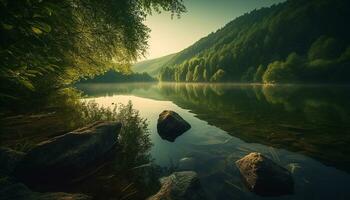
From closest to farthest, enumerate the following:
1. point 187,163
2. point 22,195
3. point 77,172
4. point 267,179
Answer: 1. point 22,195
2. point 267,179
3. point 77,172
4. point 187,163

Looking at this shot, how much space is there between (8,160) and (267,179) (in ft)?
28.6

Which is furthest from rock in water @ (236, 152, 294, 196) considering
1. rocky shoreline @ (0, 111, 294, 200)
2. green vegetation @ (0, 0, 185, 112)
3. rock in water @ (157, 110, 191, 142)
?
green vegetation @ (0, 0, 185, 112)

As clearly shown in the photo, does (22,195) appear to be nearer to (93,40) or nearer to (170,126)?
(170,126)

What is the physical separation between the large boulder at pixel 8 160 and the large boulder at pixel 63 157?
0.23 m

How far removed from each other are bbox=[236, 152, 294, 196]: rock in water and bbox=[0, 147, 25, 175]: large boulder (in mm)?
7947

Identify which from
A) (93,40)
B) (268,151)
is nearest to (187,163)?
(268,151)

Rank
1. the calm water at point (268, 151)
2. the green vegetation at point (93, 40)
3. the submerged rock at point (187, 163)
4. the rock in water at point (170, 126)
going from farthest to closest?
1. the rock in water at point (170, 126)
2. the green vegetation at point (93, 40)
3. the submerged rock at point (187, 163)
4. the calm water at point (268, 151)

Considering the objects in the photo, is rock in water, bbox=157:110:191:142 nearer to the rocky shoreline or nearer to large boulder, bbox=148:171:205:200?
the rocky shoreline

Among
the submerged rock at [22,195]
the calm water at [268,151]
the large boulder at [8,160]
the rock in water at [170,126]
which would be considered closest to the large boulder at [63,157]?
the large boulder at [8,160]

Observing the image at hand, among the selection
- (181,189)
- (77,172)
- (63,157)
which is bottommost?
(77,172)

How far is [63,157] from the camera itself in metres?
8.64

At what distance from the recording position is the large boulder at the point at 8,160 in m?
7.88

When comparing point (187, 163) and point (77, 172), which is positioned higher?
point (77, 172)

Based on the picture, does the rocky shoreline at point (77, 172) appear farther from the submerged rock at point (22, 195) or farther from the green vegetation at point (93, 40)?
the green vegetation at point (93, 40)
